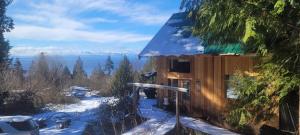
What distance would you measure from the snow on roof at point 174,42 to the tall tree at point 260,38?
643 cm

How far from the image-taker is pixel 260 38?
8.45m

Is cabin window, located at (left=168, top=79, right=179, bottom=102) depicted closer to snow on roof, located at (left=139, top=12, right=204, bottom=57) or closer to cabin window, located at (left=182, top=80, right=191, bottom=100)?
cabin window, located at (left=182, top=80, right=191, bottom=100)

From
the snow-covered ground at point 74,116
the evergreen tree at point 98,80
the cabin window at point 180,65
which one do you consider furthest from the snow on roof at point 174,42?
the evergreen tree at point 98,80

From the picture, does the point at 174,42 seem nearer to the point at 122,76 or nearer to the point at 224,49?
the point at 224,49

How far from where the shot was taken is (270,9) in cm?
815

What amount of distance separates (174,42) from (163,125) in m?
4.64

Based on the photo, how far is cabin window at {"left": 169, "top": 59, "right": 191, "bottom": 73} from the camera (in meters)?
18.8

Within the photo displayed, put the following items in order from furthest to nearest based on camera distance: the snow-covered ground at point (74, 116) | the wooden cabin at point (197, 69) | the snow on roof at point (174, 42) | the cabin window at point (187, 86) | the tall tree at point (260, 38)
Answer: the snow-covered ground at point (74, 116) < the cabin window at point (187, 86) < the snow on roof at point (174, 42) < the wooden cabin at point (197, 69) < the tall tree at point (260, 38)

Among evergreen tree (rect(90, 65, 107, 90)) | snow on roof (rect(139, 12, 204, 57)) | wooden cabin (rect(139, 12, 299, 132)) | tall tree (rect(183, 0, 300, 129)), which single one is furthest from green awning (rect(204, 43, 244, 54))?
evergreen tree (rect(90, 65, 107, 90))

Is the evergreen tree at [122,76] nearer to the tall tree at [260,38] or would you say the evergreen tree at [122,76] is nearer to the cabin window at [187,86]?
the cabin window at [187,86]

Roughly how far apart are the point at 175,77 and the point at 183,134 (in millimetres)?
5007

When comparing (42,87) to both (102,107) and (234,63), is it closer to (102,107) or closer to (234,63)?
(102,107)

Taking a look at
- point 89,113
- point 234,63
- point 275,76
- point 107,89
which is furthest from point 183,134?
point 107,89

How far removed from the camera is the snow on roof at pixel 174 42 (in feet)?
56.7
